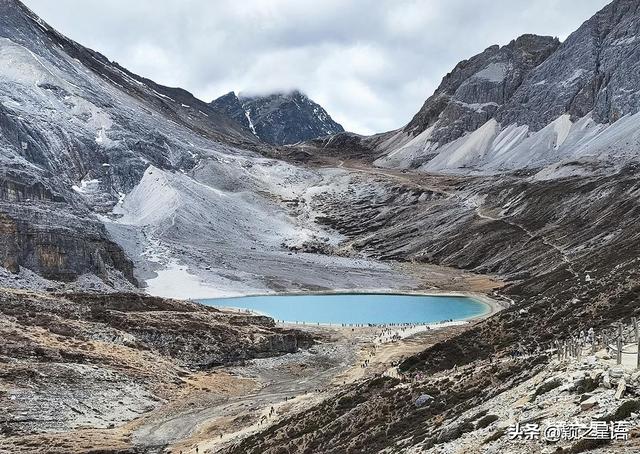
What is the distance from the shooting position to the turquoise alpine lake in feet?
253

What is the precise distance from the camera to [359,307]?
86.9m

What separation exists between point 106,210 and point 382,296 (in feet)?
247

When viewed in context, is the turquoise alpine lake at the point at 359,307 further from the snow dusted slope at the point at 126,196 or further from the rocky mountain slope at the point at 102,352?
the rocky mountain slope at the point at 102,352

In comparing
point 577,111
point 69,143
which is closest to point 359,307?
point 69,143

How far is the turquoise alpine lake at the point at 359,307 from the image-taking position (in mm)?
77000

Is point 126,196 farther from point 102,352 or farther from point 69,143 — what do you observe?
point 102,352

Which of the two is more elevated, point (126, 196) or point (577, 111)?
point (577, 111)

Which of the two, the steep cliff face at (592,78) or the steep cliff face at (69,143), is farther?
the steep cliff face at (592,78)

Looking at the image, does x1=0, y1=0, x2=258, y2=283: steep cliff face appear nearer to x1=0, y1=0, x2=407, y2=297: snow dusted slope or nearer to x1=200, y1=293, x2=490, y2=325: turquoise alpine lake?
x1=0, y1=0, x2=407, y2=297: snow dusted slope

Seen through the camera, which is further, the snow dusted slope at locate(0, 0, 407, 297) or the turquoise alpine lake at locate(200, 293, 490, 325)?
the snow dusted slope at locate(0, 0, 407, 297)

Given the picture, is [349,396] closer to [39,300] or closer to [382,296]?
[39,300]

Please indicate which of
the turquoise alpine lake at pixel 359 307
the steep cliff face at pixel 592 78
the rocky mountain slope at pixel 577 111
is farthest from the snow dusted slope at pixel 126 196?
the steep cliff face at pixel 592 78

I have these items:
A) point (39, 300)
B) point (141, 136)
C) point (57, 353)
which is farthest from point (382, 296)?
point (141, 136)

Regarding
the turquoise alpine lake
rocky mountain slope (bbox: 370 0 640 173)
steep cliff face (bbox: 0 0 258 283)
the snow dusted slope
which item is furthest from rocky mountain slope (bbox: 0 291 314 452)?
rocky mountain slope (bbox: 370 0 640 173)
